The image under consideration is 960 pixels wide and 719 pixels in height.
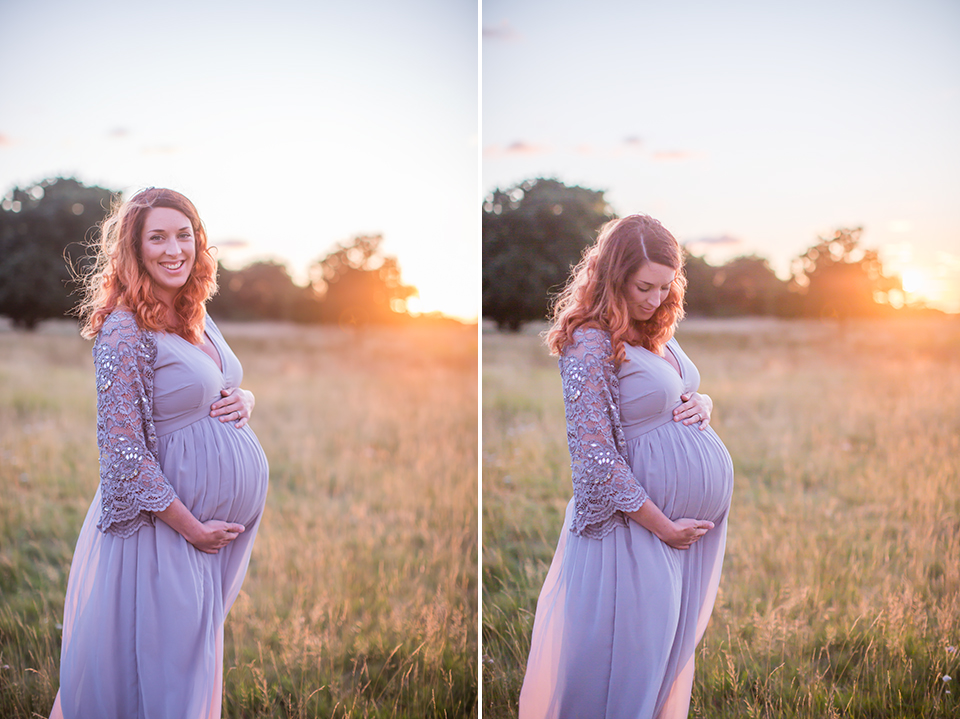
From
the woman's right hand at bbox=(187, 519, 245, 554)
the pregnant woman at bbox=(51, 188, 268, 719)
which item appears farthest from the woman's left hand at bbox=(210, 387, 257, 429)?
the woman's right hand at bbox=(187, 519, 245, 554)

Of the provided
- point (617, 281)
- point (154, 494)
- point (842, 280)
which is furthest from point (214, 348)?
point (842, 280)

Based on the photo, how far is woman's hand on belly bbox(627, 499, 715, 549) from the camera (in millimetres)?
1970

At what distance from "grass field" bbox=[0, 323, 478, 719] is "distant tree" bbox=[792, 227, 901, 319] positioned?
1629 mm

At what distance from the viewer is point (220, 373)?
6.60 ft

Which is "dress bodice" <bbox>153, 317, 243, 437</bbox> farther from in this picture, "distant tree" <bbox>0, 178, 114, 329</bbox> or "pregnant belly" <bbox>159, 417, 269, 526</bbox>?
"distant tree" <bbox>0, 178, 114, 329</bbox>

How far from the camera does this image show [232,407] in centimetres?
206

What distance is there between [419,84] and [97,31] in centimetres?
143

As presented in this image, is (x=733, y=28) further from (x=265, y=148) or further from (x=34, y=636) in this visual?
(x=34, y=636)

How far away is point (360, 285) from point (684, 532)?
2022mm

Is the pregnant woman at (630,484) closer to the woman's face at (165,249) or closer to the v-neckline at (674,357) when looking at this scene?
the v-neckline at (674,357)

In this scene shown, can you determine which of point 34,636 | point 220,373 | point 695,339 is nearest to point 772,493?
point 695,339

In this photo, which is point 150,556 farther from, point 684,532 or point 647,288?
point 647,288

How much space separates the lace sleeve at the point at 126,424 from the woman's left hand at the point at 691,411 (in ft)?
5.48

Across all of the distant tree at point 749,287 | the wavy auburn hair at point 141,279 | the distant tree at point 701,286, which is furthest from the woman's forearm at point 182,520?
the distant tree at point 749,287
